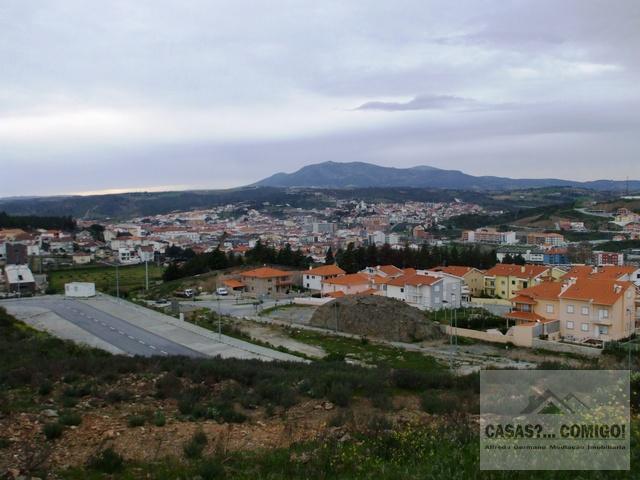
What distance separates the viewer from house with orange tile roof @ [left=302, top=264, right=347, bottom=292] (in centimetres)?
4222

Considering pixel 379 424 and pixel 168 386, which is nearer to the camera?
pixel 379 424

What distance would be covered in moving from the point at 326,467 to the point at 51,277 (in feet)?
162

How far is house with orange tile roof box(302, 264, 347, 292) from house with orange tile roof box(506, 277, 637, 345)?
16.6 metres

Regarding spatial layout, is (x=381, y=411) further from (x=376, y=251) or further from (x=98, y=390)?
(x=376, y=251)

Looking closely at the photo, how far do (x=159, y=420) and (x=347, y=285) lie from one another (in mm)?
31014

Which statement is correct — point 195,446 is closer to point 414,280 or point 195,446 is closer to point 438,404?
point 438,404

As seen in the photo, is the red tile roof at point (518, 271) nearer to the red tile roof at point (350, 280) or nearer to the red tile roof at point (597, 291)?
the red tile roof at point (350, 280)

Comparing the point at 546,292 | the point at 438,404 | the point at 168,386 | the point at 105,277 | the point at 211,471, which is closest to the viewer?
the point at 211,471

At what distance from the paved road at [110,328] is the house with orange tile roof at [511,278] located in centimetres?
2415

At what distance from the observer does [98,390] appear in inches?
381

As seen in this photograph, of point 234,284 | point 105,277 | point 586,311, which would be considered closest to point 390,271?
point 234,284

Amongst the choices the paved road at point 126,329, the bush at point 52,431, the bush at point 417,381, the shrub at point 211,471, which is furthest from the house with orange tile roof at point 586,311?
the bush at point 52,431

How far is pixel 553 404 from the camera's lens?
7.62 m

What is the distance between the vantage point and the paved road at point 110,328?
2028 centimetres
